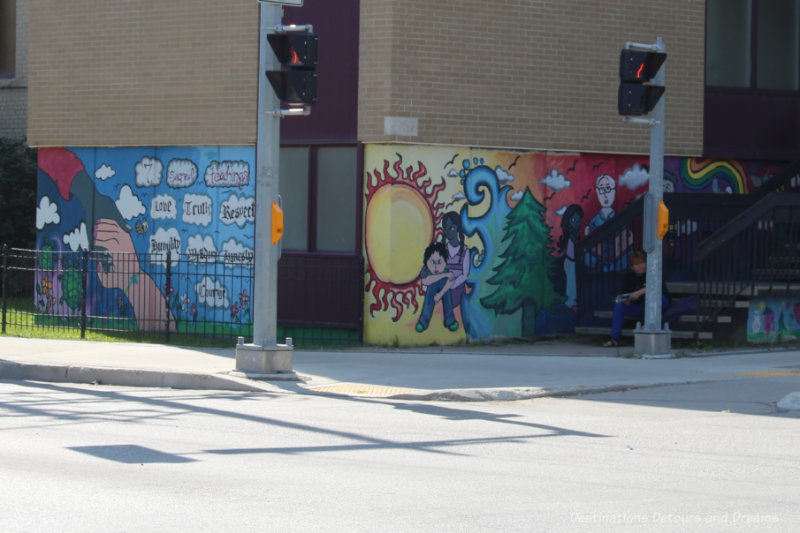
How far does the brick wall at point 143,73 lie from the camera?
17781 mm

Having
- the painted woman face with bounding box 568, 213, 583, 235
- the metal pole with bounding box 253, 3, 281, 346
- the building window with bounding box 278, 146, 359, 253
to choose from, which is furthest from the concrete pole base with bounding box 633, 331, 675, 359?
the metal pole with bounding box 253, 3, 281, 346

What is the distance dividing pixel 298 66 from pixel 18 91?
51.7ft

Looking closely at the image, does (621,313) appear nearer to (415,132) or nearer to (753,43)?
(415,132)

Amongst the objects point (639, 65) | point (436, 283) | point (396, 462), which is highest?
point (639, 65)

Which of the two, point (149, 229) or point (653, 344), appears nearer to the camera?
point (653, 344)

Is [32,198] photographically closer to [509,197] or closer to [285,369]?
[509,197]

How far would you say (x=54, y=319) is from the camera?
63.1 ft

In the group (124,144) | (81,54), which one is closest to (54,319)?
(124,144)

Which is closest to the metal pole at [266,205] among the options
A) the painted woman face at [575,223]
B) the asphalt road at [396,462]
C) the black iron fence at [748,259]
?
the asphalt road at [396,462]

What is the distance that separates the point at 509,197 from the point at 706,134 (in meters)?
3.70

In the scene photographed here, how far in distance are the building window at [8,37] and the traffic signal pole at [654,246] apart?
1717cm

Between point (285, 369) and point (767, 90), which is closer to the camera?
point (285, 369)

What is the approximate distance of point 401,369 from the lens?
13875 mm

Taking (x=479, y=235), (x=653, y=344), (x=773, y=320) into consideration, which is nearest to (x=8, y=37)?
(x=479, y=235)
